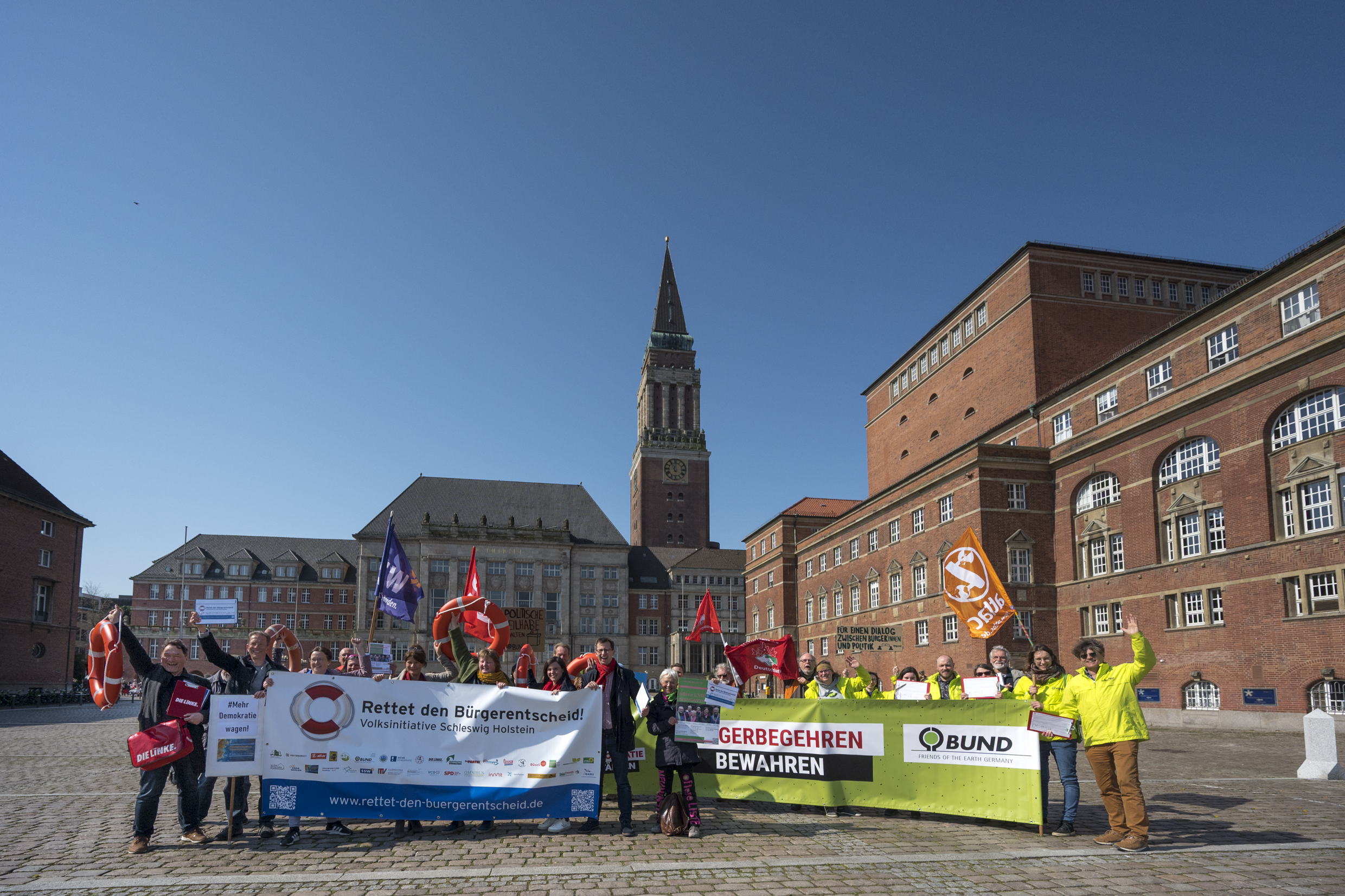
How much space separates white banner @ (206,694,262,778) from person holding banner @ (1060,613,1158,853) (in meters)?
8.97

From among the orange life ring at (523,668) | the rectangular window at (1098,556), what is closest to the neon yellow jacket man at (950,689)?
the orange life ring at (523,668)

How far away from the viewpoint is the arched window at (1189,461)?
3447 centimetres

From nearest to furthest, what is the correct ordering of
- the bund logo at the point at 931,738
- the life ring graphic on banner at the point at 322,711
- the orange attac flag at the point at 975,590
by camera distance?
1. the life ring graphic on banner at the point at 322,711
2. the bund logo at the point at 931,738
3. the orange attac flag at the point at 975,590

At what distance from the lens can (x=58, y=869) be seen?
27.4ft

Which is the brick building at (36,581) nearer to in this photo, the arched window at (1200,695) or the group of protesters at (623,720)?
the group of protesters at (623,720)

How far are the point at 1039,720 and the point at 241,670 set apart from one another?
9289 mm

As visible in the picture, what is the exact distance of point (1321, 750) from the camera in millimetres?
15086

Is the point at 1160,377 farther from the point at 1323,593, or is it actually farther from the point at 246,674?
the point at 246,674

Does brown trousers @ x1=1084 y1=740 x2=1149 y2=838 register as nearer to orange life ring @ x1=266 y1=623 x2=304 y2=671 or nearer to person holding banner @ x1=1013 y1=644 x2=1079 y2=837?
person holding banner @ x1=1013 y1=644 x2=1079 y2=837

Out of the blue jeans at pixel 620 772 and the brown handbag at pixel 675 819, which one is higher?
the blue jeans at pixel 620 772

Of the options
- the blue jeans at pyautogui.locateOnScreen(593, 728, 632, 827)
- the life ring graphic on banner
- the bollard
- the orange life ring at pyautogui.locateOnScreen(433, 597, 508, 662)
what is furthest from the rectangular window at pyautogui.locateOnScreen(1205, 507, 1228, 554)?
the life ring graphic on banner

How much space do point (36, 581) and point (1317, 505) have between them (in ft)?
226

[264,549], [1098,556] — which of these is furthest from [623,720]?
[264,549]

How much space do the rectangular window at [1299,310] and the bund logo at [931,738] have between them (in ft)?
88.5
